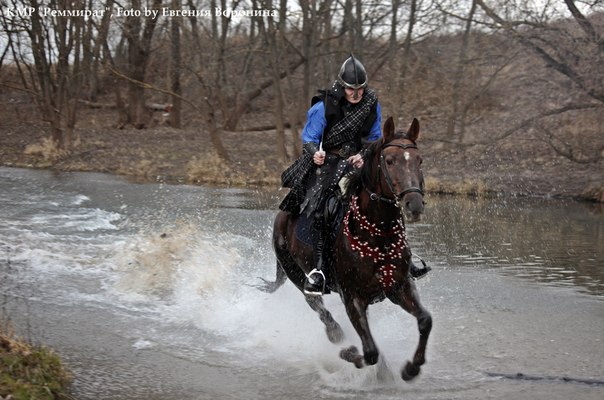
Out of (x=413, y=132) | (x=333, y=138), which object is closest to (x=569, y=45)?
(x=333, y=138)

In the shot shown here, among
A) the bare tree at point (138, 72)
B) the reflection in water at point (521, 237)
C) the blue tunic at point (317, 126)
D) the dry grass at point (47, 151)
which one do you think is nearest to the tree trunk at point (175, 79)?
the bare tree at point (138, 72)

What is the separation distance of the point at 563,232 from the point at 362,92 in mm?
10585

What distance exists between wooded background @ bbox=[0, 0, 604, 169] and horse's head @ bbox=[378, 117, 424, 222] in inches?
673

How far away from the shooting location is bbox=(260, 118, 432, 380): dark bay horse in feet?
20.1

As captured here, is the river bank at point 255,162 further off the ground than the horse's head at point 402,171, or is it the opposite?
the horse's head at point 402,171

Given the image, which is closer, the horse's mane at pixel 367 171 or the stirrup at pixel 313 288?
the horse's mane at pixel 367 171

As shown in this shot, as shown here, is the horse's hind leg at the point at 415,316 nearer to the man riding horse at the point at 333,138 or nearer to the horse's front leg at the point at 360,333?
the horse's front leg at the point at 360,333

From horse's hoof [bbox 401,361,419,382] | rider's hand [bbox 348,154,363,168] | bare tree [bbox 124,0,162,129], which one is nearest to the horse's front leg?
horse's hoof [bbox 401,361,419,382]

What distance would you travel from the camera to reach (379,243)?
21.6ft

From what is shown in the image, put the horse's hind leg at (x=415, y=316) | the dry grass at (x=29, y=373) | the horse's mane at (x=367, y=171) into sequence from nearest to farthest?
the dry grass at (x=29, y=373), the horse's mane at (x=367, y=171), the horse's hind leg at (x=415, y=316)

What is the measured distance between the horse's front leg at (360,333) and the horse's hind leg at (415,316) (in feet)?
0.98

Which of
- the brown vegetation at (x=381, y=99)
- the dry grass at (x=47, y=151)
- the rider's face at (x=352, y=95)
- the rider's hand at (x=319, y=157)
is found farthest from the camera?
the dry grass at (x=47, y=151)

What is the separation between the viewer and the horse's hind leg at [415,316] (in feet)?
21.6

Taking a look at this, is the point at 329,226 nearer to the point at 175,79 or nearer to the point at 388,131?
the point at 388,131
